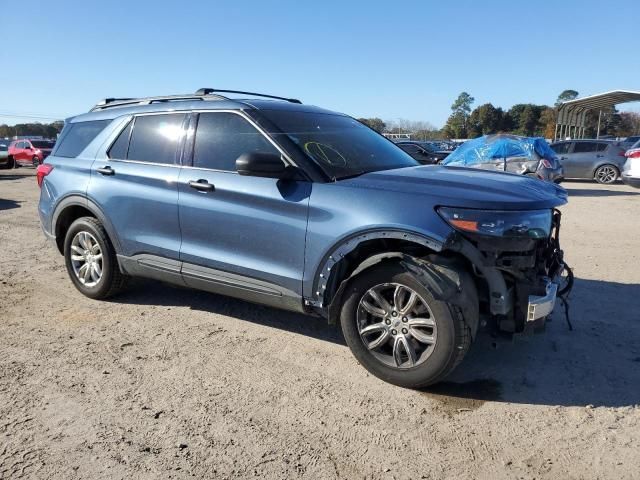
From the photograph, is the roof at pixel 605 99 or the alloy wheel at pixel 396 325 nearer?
the alloy wheel at pixel 396 325

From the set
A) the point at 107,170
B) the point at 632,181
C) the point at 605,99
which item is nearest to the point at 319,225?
the point at 107,170

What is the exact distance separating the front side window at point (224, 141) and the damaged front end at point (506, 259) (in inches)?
65.2

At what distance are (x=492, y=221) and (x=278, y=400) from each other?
175 cm

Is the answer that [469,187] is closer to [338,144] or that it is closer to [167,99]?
[338,144]

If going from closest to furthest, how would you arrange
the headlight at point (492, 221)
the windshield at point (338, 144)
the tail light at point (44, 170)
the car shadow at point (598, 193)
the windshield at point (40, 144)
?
the headlight at point (492, 221) → the windshield at point (338, 144) → the tail light at point (44, 170) → the car shadow at point (598, 193) → the windshield at point (40, 144)

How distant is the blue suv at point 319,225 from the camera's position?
3.24 m

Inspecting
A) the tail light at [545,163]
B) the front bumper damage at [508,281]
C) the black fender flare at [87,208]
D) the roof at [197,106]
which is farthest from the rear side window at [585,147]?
the black fender flare at [87,208]

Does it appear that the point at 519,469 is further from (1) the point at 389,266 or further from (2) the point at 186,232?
(2) the point at 186,232

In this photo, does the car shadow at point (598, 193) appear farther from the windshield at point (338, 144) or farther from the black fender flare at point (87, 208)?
the black fender flare at point (87, 208)

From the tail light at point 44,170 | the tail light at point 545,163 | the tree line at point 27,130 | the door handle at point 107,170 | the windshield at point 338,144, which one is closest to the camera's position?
the windshield at point 338,144

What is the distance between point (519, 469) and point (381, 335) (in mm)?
1180

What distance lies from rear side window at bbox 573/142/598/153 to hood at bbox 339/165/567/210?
52.5 feet

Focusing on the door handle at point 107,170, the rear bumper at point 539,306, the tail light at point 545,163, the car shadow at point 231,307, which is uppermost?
the tail light at point 545,163

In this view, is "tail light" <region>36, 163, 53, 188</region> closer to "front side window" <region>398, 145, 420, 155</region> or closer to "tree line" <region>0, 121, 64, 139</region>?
"front side window" <region>398, 145, 420, 155</region>
